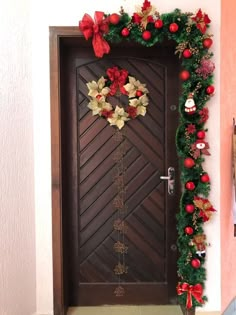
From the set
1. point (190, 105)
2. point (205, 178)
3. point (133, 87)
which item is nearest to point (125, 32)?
point (133, 87)

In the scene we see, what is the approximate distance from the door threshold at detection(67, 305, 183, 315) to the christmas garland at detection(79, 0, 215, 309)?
0.26 m

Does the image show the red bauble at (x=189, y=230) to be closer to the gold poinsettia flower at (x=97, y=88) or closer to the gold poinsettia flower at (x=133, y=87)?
the gold poinsettia flower at (x=133, y=87)

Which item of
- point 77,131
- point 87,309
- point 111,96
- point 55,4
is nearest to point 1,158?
point 77,131

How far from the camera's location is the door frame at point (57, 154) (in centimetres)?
212

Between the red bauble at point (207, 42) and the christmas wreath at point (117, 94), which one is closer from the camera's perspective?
the red bauble at point (207, 42)

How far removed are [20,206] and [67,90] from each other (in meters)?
0.95

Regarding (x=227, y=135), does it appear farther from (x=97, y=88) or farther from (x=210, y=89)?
(x=97, y=88)

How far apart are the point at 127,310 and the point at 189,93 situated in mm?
1724

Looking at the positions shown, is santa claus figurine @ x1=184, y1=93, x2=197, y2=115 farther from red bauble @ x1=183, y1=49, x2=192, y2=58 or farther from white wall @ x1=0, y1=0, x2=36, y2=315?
white wall @ x1=0, y1=0, x2=36, y2=315

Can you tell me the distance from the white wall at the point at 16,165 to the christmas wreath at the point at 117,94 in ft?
1.60

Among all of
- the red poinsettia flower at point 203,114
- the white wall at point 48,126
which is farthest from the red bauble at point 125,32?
the red poinsettia flower at point 203,114

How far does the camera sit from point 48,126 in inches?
85.9

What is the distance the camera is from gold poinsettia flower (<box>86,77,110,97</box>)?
2.27m

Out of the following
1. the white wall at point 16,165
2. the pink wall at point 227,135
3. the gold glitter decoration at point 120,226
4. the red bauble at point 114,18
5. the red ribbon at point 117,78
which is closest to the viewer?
the white wall at point 16,165
